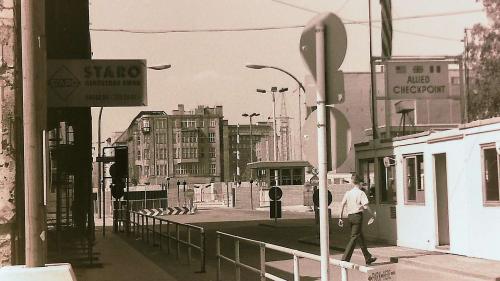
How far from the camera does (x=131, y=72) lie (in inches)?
611

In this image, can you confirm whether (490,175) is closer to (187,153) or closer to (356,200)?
(356,200)

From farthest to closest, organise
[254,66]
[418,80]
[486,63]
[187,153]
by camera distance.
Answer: [187,153], [486,63], [254,66], [418,80]

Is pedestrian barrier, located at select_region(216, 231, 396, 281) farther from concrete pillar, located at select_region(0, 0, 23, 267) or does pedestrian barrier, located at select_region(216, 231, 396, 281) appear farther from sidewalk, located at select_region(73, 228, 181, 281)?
concrete pillar, located at select_region(0, 0, 23, 267)

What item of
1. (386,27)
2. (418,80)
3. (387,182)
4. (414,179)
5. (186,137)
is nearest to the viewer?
(414,179)

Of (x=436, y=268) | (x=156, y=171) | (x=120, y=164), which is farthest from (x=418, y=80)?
(x=156, y=171)

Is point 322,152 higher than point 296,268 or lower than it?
higher

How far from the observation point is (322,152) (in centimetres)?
626

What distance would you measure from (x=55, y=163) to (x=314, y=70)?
46.7 ft

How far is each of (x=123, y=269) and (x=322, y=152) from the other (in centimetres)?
1100

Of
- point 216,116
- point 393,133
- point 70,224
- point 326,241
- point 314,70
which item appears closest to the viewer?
point 326,241

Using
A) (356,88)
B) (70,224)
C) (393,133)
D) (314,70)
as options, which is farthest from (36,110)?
(356,88)

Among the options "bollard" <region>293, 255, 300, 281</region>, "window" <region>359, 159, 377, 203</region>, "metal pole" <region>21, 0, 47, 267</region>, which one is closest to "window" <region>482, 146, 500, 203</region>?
"window" <region>359, 159, 377, 203</region>

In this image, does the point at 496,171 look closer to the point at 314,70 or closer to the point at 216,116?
the point at 314,70

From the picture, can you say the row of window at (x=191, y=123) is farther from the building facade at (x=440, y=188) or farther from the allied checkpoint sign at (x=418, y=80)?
the building facade at (x=440, y=188)
